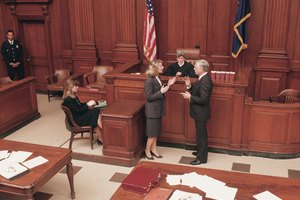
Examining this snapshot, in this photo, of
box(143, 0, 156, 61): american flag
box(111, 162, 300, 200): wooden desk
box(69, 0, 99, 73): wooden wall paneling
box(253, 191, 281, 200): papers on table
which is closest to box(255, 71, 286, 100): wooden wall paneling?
box(143, 0, 156, 61): american flag

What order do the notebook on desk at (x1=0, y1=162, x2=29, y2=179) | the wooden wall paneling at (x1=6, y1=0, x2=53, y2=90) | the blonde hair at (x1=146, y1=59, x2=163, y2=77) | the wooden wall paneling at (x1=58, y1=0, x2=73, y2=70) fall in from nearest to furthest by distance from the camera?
the notebook on desk at (x1=0, y1=162, x2=29, y2=179) → the blonde hair at (x1=146, y1=59, x2=163, y2=77) → the wooden wall paneling at (x1=58, y1=0, x2=73, y2=70) → the wooden wall paneling at (x1=6, y1=0, x2=53, y2=90)

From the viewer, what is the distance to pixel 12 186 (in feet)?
12.7

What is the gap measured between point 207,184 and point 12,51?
7173mm

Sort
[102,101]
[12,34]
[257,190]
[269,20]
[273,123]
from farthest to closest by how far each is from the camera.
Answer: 1. [12,34]
2. [269,20]
3. [102,101]
4. [273,123]
5. [257,190]

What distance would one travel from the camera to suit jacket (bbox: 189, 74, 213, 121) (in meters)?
5.33

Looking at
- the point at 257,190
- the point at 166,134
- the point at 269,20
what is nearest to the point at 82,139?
the point at 166,134

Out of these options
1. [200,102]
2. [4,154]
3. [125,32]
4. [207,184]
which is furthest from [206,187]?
[125,32]

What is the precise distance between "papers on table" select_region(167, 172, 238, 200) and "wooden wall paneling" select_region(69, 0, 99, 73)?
572 centimetres

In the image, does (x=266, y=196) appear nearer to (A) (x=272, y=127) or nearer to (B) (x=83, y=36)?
(A) (x=272, y=127)

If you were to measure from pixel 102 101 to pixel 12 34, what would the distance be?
3.79 m

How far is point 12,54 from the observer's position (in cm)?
927

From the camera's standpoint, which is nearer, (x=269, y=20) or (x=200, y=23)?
(x=269, y=20)

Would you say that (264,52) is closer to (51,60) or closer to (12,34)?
(51,60)

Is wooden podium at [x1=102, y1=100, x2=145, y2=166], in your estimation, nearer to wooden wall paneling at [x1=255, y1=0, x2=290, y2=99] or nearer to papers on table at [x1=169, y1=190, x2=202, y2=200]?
papers on table at [x1=169, y1=190, x2=202, y2=200]
